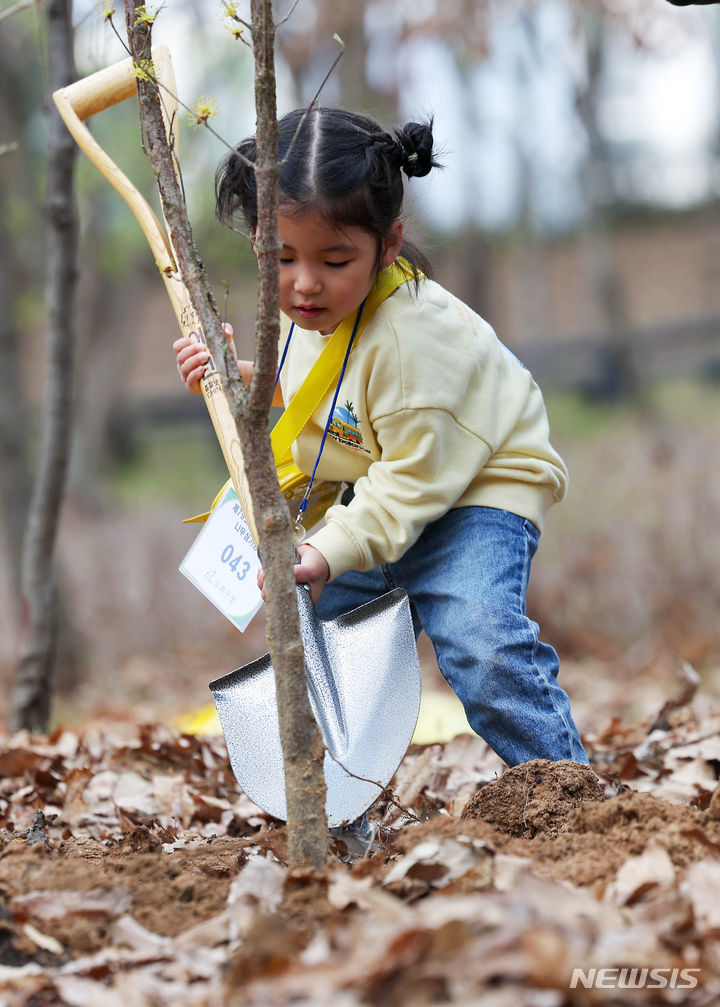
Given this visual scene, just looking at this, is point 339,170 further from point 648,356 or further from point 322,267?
point 648,356

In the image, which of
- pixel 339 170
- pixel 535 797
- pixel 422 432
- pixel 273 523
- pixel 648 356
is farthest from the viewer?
pixel 648 356

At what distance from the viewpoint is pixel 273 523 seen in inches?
67.2

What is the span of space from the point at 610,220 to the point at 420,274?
23428 mm

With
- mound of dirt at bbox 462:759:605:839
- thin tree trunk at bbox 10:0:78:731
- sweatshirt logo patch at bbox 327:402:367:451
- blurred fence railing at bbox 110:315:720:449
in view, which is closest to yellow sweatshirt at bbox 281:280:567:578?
sweatshirt logo patch at bbox 327:402:367:451

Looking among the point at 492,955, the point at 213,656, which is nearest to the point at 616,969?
the point at 492,955

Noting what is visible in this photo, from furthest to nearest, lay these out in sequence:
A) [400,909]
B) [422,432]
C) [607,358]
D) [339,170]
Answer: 1. [607,358]
2. [422,432]
3. [339,170]
4. [400,909]

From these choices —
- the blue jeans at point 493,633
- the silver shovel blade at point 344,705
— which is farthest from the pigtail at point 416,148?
the silver shovel blade at point 344,705

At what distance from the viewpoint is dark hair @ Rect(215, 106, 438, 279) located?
205 cm

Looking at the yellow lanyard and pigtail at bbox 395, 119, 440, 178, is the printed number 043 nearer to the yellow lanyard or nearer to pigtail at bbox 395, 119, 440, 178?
the yellow lanyard

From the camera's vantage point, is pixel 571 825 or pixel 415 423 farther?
pixel 415 423

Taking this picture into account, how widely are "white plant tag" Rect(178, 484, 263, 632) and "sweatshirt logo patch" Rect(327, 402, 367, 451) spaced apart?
0.27 metres

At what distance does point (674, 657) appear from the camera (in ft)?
17.8

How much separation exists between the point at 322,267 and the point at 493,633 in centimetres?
85

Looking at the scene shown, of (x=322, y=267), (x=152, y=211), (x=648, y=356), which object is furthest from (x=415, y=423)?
(x=648, y=356)
